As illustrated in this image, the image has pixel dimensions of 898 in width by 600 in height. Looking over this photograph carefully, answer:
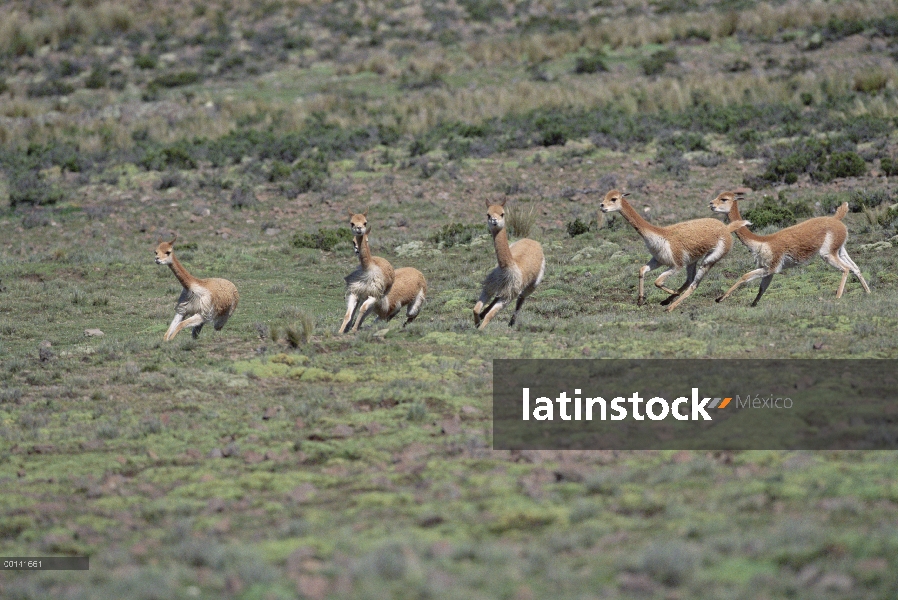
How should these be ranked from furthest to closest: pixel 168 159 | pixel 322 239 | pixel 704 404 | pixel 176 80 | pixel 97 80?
pixel 97 80 < pixel 176 80 < pixel 168 159 < pixel 322 239 < pixel 704 404

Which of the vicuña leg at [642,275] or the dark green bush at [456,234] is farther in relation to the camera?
the dark green bush at [456,234]

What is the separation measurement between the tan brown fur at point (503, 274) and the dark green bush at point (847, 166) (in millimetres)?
11591

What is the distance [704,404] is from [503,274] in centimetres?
404

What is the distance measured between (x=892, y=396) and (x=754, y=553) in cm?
382

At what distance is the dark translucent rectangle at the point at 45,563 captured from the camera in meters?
6.56

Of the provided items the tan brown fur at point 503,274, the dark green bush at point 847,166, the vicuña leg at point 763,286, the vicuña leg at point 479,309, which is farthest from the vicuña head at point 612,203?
the dark green bush at point 847,166

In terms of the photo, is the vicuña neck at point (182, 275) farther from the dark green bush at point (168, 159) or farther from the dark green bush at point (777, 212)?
the dark green bush at point (168, 159)

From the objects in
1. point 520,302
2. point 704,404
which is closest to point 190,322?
point 520,302

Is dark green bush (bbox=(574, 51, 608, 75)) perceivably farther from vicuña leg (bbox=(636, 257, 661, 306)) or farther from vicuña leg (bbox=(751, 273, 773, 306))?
vicuña leg (bbox=(751, 273, 773, 306))

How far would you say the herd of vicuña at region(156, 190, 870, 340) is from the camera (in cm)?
1312

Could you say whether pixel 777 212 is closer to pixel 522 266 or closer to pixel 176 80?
pixel 522 266

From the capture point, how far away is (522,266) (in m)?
13.1

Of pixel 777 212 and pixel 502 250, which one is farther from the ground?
pixel 502 250

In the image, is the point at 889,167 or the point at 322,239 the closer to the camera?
the point at 322,239
